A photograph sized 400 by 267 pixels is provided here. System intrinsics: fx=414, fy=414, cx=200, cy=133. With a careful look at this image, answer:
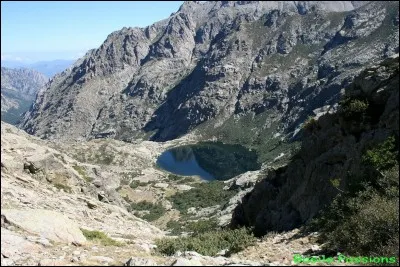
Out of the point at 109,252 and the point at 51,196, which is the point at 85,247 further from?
the point at 51,196

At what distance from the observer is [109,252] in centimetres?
A: 1667

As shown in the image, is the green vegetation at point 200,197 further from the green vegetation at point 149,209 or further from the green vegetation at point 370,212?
the green vegetation at point 370,212

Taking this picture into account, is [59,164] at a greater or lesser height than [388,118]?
lesser

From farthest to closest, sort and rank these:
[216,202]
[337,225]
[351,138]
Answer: [216,202] < [351,138] < [337,225]

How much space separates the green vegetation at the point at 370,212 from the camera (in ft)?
52.7

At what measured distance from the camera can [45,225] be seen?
19.1 m

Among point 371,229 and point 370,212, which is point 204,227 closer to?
point 370,212

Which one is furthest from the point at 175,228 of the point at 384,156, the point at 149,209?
the point at 384,156

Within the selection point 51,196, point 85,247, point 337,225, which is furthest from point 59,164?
point 337,225

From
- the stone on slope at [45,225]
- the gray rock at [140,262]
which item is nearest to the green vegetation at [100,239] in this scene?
the stone on slope at [45,225]

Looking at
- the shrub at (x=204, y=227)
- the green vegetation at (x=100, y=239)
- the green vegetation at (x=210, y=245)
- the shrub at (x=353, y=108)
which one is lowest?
the shrub at (x=204, y=227)

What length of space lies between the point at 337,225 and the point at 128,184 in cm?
13704

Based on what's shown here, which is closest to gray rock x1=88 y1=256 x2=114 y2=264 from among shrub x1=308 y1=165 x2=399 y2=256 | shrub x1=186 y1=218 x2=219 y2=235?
shrub x1=308 y1=165 x2=399 y2=256

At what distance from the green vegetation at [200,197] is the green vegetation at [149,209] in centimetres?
584
